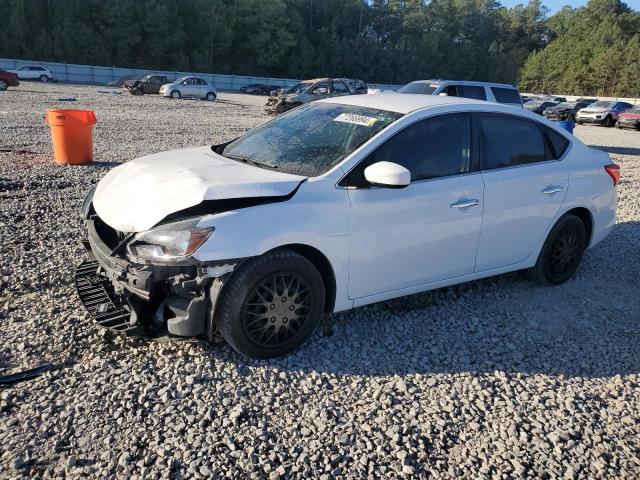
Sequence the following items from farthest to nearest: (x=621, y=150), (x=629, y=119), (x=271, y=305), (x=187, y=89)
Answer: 1. (x=187, y=89)
2. (x=629, y=119)
3. (x=621, y=150)
4. (x=271, y=305)

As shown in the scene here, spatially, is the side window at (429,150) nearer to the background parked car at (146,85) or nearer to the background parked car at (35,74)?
the background parked car at (146,85)

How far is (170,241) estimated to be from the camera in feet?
10.5

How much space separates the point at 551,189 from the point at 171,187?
3282 mm

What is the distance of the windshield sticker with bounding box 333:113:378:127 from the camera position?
4.06 m

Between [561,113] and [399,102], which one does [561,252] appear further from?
[561,113]

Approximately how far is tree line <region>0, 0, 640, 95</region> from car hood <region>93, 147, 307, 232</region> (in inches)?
2566

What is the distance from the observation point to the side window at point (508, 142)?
175 inches

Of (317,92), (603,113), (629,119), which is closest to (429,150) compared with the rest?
(317,92)

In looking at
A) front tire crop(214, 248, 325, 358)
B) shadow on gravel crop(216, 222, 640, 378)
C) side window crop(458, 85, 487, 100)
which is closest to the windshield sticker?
front tire crop(214, 248, 325, 358)

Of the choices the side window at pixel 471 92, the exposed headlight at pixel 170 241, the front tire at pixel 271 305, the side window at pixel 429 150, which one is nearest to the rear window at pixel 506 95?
the side window at pixel 471 92

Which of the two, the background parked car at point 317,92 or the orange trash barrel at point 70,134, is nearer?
A: the orange trash barrel at point 70,134

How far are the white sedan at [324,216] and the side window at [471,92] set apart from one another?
30.5 ft

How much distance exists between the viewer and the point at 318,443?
9.24 ft

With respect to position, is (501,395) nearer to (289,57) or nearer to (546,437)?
(546,437)
